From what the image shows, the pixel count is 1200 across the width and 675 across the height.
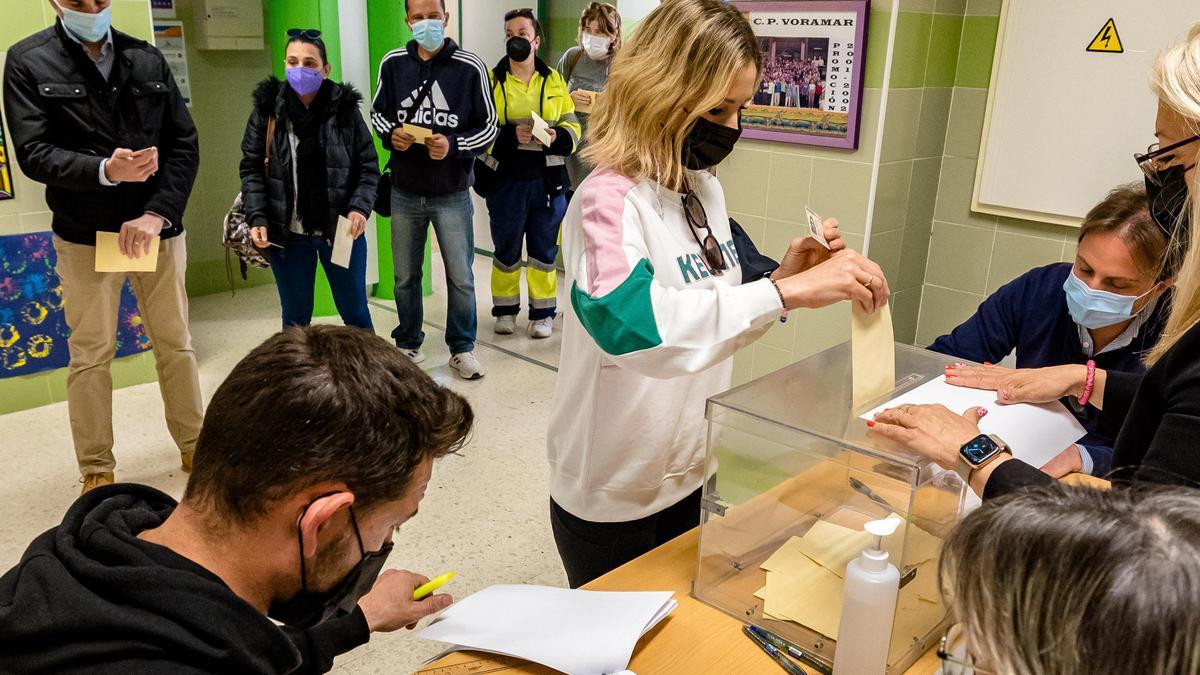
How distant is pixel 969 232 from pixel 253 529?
326 cm

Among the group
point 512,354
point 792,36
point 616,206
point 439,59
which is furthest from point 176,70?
point 616,206

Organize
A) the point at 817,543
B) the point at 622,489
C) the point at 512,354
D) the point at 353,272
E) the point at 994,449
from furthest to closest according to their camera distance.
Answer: the point at 512,354, the point at 353,272, the point at 622,489, the point at 817,543, the point at 994,449

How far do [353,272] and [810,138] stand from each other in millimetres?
2192

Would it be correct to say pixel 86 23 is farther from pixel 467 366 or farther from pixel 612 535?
pixel 612 535

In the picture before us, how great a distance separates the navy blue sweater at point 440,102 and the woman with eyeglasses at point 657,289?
2.75 m

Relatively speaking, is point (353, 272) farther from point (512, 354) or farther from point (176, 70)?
point (176, 70)

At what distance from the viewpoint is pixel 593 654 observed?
1311 mm

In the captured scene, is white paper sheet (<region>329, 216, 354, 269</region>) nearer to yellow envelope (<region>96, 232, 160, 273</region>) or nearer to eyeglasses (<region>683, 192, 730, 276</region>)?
yellow envelope (<region>96, 232, 160, 273</region>)

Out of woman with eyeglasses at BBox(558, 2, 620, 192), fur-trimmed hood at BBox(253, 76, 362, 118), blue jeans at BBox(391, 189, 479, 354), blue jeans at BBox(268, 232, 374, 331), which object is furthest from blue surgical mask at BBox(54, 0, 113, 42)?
woman with eyeglasses at BBox(558, 2, 620, 192)

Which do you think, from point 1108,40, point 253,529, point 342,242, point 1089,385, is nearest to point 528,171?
point 342,242

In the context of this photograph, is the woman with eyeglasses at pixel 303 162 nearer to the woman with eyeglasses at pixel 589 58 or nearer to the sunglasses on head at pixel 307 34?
the sunglasses on head at pixel 307 34

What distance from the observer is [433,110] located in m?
4.32

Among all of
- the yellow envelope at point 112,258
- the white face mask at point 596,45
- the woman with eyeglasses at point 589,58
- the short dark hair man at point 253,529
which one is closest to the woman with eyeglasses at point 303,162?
the yellow envelope at point 112,258

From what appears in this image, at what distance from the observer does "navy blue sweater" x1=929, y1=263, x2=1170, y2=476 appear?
2113 mm
